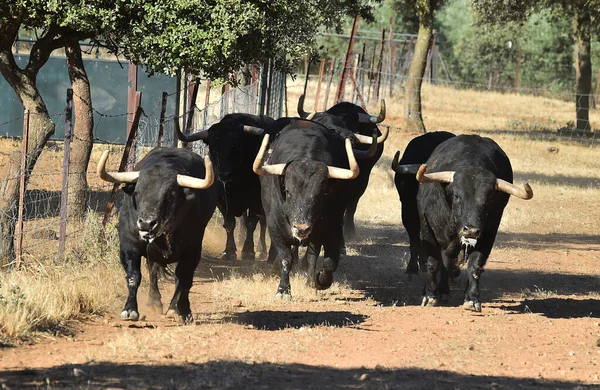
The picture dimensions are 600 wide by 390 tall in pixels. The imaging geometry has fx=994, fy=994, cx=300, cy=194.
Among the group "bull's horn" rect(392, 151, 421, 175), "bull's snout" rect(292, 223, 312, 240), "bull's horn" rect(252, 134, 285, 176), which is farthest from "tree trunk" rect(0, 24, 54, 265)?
"bull's horn" rect(392, 151, 421, 175)

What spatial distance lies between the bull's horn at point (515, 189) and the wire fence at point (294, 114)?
459 cm

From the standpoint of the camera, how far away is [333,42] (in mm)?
62625

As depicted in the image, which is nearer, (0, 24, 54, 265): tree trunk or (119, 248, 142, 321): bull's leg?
(119, 248, 142, 321): bull's leg

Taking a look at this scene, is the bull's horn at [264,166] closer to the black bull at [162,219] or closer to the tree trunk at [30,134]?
the black bull at [162,219]

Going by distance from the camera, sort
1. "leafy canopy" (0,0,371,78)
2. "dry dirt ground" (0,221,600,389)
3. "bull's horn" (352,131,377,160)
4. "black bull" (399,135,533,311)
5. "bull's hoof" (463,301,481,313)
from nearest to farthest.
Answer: "dry dirt ground" (0,221,600,389)
"leafy canopy" (0,0,371,78)
"black bull" (399,135,533,311)
"bull's hoof" (463,301,481,313)
"bull's horn" (352,131,377,160)

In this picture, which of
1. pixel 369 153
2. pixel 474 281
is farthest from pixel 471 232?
pixel 369 153

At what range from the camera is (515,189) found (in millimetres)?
10516

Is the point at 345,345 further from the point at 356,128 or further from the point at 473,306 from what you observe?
the point at 356,128

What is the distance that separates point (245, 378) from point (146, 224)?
2.12 m

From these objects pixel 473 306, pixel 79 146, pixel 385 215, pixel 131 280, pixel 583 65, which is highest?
pixel 583 65

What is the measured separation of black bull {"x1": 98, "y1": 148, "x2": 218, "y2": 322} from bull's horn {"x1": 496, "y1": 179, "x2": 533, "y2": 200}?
3.18 m

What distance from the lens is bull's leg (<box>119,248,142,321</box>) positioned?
29.1ft

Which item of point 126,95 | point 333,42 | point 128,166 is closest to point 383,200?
point 126,95

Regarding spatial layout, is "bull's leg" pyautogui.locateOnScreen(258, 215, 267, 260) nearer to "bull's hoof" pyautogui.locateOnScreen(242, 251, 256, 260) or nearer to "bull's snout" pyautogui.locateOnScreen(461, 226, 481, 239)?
"bull's hoof" pyautogui.locateOnScreen(242, 251, 256, 260)
